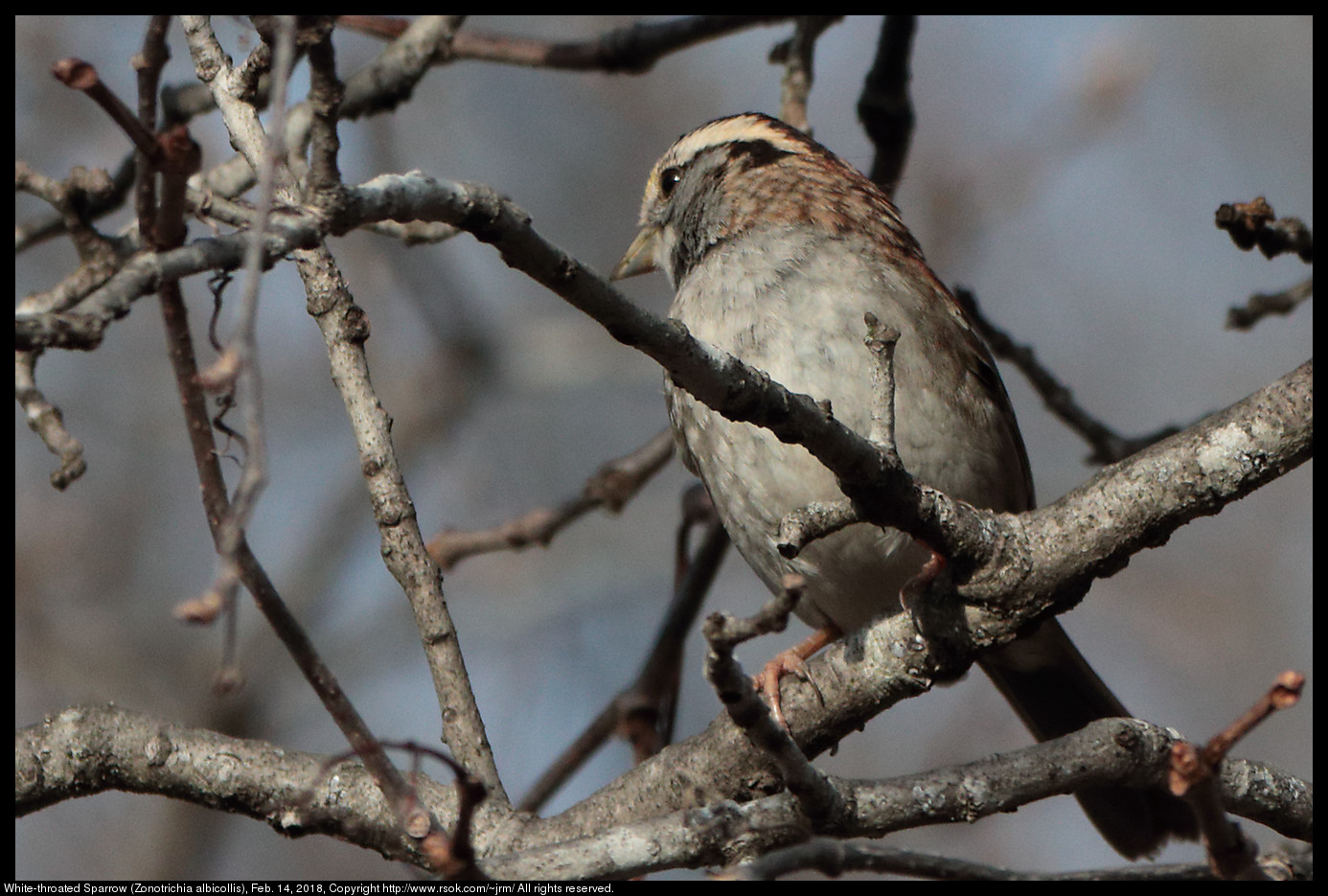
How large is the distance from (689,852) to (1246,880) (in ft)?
3.33

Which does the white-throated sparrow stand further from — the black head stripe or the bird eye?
the bird eye

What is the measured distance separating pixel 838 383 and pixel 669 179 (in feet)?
6.16

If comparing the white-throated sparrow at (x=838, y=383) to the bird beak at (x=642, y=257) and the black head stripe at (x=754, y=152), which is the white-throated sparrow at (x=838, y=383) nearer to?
the black head stripe at (x=754, y=152)

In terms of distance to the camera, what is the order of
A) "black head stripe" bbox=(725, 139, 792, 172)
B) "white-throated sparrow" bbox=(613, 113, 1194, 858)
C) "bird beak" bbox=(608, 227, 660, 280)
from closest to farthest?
"white-throated sparrow" bbox=(613, 113, 1194, 858) → "black head stripe" bbox=(725, 139, 792, 172) → "bird beak" bbox=(608, 227, 660, 280)

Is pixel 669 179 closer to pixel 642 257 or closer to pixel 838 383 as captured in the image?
pixel 642 257

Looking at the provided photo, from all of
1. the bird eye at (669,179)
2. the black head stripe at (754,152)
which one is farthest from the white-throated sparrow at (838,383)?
the bird eye at (669,179)

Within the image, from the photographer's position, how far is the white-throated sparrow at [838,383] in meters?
4.16

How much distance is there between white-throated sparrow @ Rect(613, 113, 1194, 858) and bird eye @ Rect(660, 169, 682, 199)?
0.15 meters

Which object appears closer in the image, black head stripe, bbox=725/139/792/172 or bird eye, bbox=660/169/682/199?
black head stripe, bbox=725/139/792/172

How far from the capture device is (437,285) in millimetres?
7734

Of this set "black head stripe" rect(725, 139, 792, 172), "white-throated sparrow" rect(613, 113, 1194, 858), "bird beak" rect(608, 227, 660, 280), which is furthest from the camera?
"bird beak" rect(608, 227, 660, 280)

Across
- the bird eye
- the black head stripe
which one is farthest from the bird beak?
the black head stripe

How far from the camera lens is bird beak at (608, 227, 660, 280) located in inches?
218

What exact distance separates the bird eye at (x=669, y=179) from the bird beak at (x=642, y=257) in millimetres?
157
